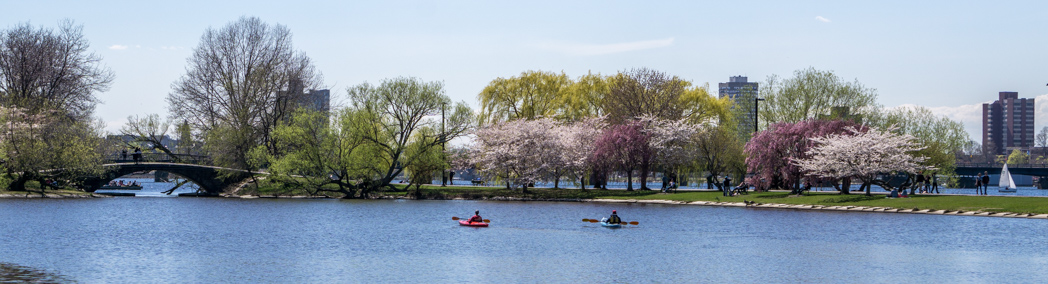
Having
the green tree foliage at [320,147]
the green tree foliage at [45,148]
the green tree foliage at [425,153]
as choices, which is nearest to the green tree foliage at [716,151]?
the green tree foliage at [425,153]

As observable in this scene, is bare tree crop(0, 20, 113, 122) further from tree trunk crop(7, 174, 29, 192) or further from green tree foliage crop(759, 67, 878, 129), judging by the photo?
green tree foliage crop(759, 67, 878, 129)

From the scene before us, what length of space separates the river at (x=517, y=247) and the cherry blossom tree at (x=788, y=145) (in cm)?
979

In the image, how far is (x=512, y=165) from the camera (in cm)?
7750

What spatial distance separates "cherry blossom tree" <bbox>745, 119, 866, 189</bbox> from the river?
9.79 meters

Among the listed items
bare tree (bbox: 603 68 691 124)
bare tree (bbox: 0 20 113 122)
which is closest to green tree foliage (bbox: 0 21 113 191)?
bare tree (bbox: 0 20 113 122)

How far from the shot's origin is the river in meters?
28.5

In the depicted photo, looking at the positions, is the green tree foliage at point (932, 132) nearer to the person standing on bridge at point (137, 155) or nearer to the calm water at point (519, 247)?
the calm water at point (519, 247)

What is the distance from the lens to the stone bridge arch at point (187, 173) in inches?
3130

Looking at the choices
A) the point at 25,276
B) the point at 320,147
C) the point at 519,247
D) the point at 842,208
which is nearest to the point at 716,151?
the point at 842,208

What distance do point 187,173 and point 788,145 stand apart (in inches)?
2078

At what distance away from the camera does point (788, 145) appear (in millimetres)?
66312

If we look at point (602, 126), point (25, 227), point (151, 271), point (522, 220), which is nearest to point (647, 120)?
point (602, 126)

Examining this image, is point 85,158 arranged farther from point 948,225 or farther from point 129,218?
point 948,225

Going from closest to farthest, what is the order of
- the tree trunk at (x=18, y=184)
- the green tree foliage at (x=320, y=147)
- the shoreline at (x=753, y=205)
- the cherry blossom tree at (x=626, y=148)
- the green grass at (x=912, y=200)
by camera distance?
1. the shoreline at (x=753, y=205)
2. the green grass at (x=912, y=200)
3. the tree trunk at (x=18, y=184)
4. the green tree foliage at (x=320, y=147)
5. the cherry blossom tree at (x=626, y=148)
